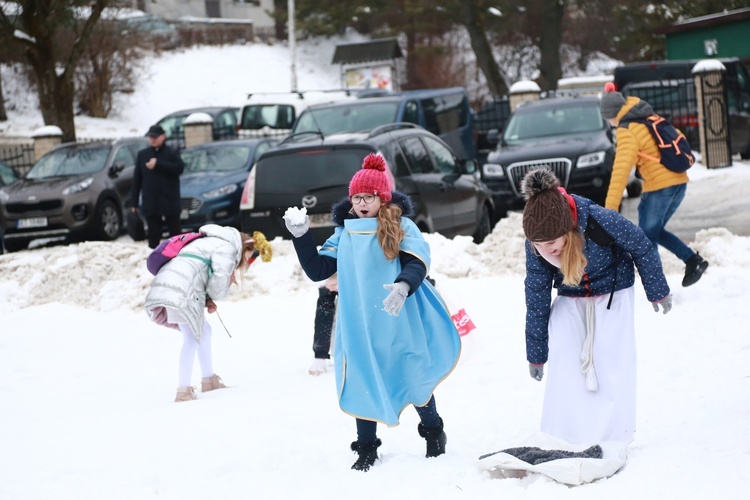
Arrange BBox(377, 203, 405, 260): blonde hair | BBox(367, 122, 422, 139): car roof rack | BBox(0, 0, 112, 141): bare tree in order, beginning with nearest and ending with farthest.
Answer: BBox(377, 203, 405, 260): blonde hair < BBox(367, 122, 422, 139): car roof rack < BBox(0, 0, 112, 141): bare tree

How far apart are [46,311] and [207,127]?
13484 mm

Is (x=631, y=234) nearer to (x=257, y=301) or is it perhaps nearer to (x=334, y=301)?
(x=334, y=301)

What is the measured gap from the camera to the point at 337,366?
5414 millimetres

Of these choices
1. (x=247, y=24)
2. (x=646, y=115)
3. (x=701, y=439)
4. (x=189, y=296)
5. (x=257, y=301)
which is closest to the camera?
(x=701, y=439)

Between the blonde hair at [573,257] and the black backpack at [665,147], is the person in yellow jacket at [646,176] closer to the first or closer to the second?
the black backpack at [665,147]

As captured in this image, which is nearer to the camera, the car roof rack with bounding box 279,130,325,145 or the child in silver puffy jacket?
the child in silver puffy jacket

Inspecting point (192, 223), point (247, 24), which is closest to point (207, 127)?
point (192, 223)

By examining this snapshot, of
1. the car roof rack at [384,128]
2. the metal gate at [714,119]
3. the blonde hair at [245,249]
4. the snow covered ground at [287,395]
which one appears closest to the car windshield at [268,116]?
the metal gate at [714,119]

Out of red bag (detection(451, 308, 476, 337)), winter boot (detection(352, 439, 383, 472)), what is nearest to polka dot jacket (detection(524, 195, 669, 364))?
winter boot (detection(352, 439, 383, 472))

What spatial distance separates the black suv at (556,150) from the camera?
50.9 ft

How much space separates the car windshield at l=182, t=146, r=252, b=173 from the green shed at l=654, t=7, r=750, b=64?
21846 millimetres

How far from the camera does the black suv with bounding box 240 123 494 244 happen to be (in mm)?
11055

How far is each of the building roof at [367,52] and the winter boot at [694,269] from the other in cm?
3685

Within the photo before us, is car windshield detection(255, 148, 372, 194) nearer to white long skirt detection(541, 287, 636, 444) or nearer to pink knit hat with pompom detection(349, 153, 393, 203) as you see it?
pink knit hat with pompom detection(349, 153, 393, 203)
